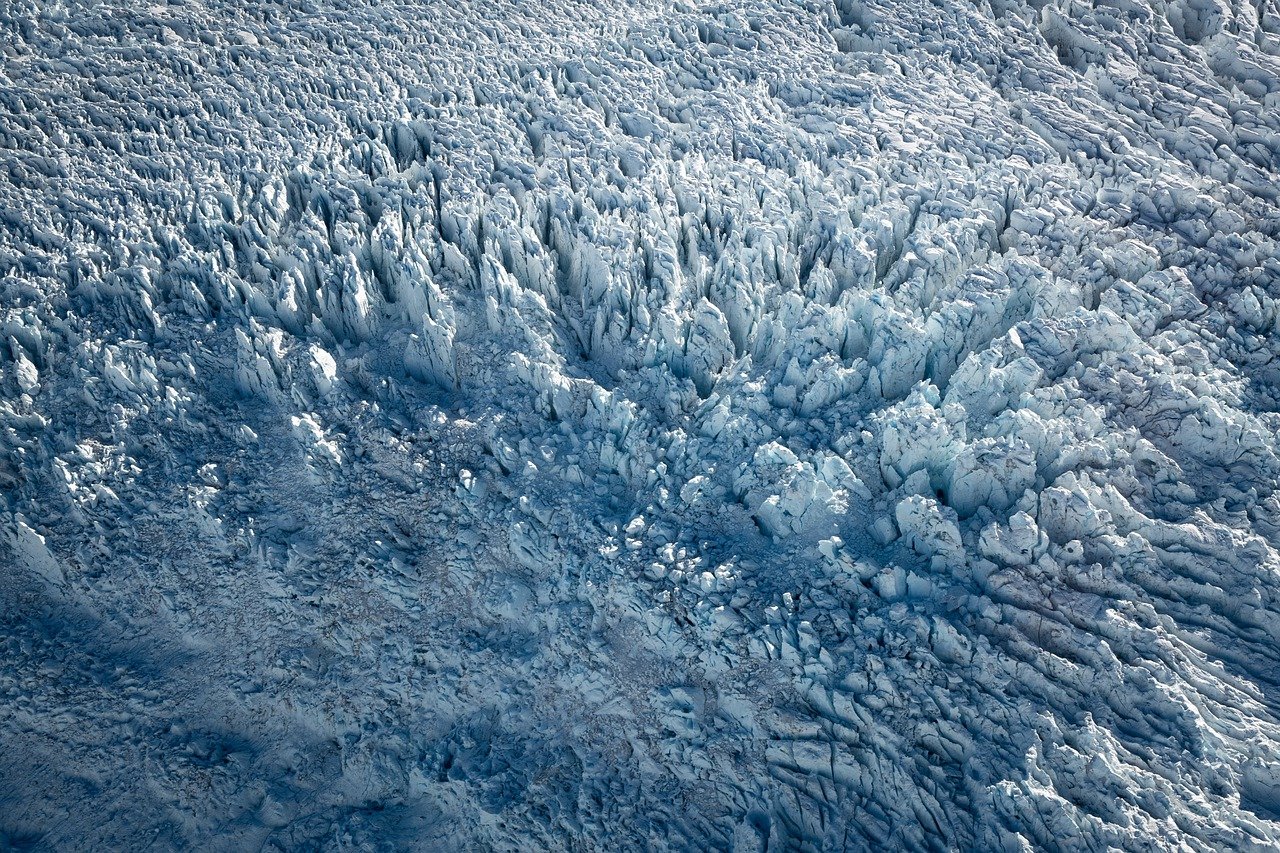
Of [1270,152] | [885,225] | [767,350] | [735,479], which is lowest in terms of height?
[735,479]

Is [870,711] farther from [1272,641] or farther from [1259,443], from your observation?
[1259,443]

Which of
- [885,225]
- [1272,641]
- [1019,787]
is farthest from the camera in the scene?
[885,225]

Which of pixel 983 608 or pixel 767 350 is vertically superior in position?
pixel 767 350

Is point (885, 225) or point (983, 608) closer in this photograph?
point (983, 608)

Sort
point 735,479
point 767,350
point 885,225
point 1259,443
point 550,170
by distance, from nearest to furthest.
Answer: point 1259,443 → point 735,479 → point 767,350 → point 885,225 → point 550,170

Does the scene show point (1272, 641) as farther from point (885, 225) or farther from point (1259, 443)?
point (885, 225)

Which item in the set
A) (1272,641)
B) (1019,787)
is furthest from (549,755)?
(1272,641)

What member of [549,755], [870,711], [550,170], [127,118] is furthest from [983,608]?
[127,118]
